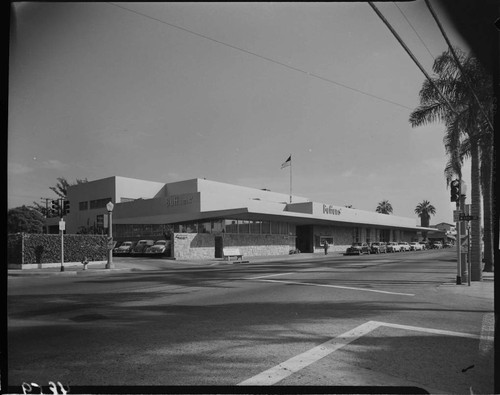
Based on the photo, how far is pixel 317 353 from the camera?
602cm

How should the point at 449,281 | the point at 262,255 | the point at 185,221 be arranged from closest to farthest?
the point at 449,281 → the point at 185,221 → the point at 262,255

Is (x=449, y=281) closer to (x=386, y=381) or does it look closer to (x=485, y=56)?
(x=485, y=56)

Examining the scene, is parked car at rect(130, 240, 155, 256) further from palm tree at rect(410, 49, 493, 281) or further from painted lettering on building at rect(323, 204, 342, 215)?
palm tree at rect(410, 49, 493, 281)

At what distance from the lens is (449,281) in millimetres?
16031

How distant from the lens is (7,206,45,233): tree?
157 feet

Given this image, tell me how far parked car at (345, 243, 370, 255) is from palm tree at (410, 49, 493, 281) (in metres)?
30.3

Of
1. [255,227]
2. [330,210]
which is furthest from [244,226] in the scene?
A: [330,210]

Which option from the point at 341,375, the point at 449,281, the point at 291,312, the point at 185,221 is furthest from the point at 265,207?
the point at 341,375

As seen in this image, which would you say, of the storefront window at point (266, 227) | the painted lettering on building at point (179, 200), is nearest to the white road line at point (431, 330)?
the painted lettering on building at point (179, 200)

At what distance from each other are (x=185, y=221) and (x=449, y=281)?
1139 inches

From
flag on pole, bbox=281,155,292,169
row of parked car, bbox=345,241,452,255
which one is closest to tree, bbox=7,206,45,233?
flag on pole, bbox=281,155,292,169

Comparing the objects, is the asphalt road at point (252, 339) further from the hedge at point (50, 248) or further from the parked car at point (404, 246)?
the parked car at point (404, 246)

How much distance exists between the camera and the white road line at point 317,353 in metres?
5.02

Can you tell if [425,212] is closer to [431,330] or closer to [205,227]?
[205,227]
